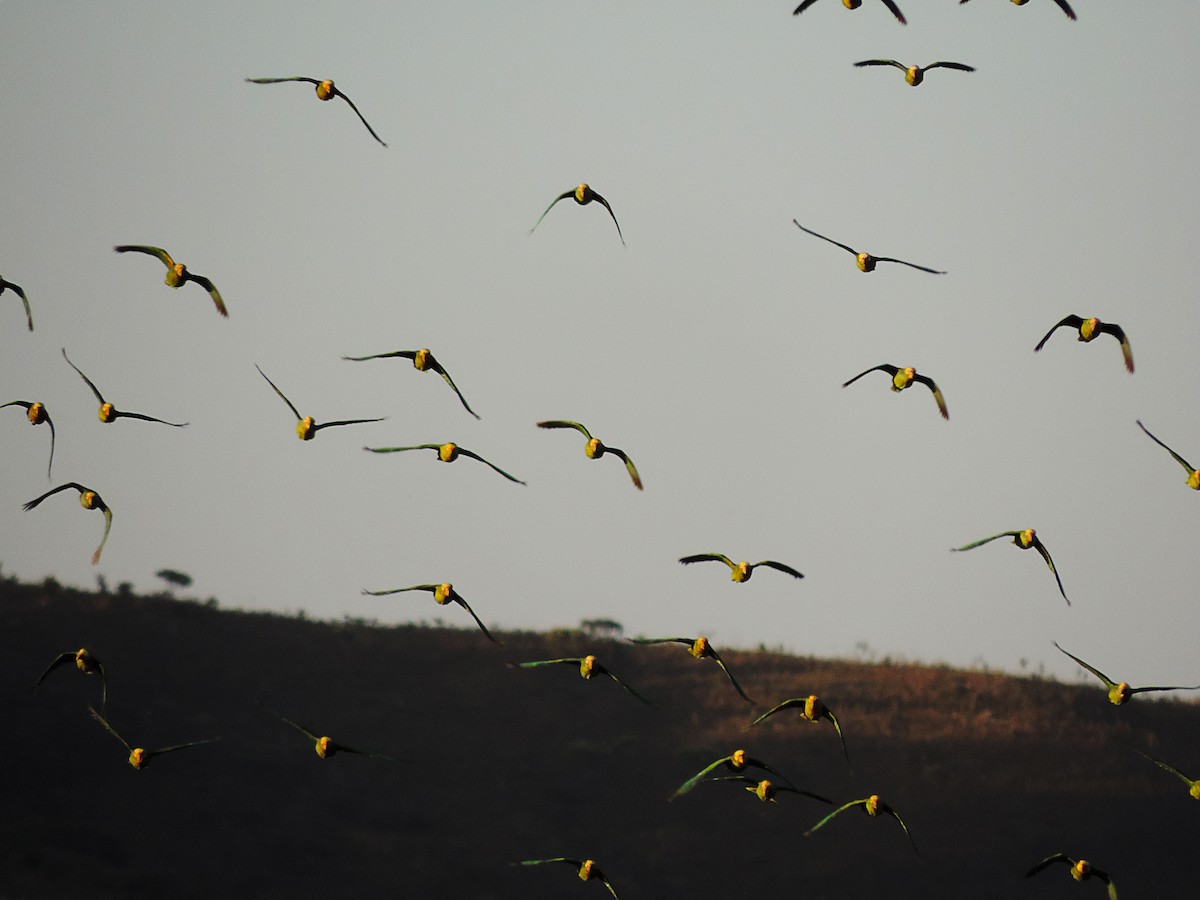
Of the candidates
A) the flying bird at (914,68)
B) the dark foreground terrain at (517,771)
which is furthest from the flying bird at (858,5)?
the dark foreground terrain at (517,771)

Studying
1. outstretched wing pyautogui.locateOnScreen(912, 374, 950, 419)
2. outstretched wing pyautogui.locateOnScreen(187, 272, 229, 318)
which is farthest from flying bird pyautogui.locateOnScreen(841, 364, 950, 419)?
outstretched wing pyautogui.locateOnScreen(187, 272, 229, 318)

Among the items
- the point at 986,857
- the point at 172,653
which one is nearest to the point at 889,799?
the point at 986,857

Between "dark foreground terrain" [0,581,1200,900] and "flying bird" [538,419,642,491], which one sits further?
"dark foreground terrain" [0,581,1200,900]

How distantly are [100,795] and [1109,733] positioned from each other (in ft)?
152

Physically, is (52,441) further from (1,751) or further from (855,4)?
(1,751)

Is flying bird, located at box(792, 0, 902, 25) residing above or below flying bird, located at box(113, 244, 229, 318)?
above

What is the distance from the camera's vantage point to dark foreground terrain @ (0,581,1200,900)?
60.0 meters

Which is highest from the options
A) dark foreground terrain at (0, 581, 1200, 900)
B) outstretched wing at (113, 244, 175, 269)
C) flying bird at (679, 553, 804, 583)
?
outstretched wing at (113, 244, 175, 269)

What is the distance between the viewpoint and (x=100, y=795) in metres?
61.5

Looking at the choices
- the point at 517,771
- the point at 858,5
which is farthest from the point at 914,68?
the point at 517,771

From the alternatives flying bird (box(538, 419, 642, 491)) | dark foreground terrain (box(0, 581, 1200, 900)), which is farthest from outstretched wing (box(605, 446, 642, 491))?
dark foreground terrain (box(0, 581, 1200, 900))

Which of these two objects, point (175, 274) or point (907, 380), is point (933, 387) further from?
point (175, 274)

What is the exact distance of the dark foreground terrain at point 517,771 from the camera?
60.0 metres

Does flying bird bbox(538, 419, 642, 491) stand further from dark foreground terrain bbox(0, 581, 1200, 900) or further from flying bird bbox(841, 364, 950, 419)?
dark foreground terrain bbox(0, 581, 1200, 900)
